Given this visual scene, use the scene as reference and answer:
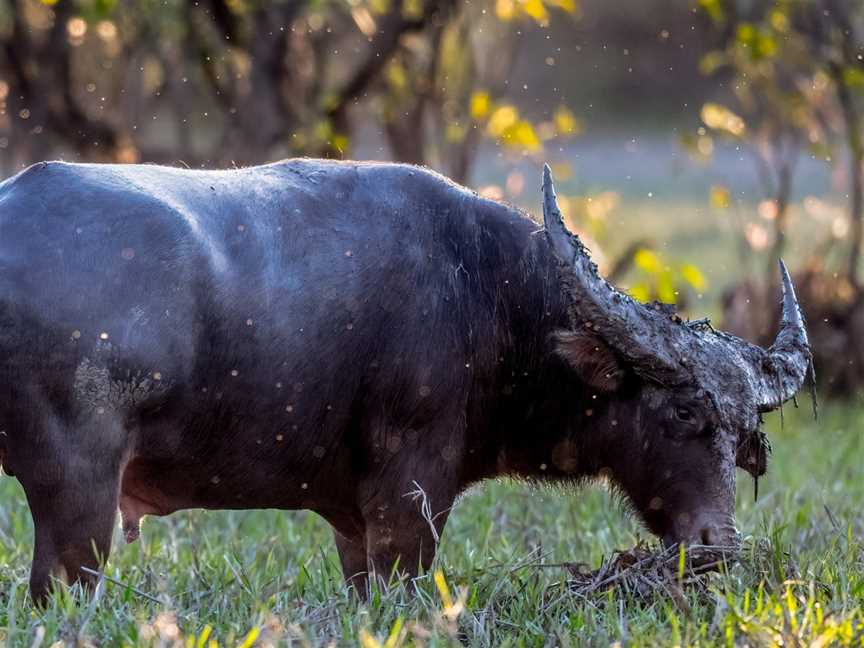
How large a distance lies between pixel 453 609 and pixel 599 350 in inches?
59.1

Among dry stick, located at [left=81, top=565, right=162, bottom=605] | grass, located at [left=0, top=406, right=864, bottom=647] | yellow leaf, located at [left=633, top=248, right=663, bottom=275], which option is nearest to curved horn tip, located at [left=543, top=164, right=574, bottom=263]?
grass, located at [left=0, top=406, right=864, bottom=647]

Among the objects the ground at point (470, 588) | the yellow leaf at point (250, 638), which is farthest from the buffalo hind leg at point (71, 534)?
the yellow leaf at point (250, 638)

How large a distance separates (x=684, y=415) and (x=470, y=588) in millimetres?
1026

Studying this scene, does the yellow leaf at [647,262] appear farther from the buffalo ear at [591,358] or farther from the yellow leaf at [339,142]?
the buffalo ear at [591,358]

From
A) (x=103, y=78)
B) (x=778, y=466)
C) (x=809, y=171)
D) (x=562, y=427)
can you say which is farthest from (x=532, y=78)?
(x=562, y=427)

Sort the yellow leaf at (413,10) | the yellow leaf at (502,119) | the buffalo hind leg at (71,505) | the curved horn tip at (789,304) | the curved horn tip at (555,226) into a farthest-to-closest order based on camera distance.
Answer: the yellow leaf at (413,10) → the yellow leaf at (502,119) → the curved horn tip at (789,304) → the curved horn tip at (555,226) → the buffalo hind leg at (71,505)

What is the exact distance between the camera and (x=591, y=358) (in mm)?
4934

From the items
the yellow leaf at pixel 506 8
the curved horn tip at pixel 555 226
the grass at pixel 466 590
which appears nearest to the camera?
the grass at pixel 466 590

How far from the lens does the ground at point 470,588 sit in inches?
151

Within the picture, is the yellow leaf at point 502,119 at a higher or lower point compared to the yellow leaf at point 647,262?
higher

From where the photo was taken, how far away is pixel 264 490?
188 inches

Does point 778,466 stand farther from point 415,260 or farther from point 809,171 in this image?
point 809,171

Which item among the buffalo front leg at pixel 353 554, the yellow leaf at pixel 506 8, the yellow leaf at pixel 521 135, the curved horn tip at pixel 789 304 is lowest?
the buffalo front leg at pixel 353 554

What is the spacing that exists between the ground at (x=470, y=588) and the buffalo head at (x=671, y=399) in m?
0.26
